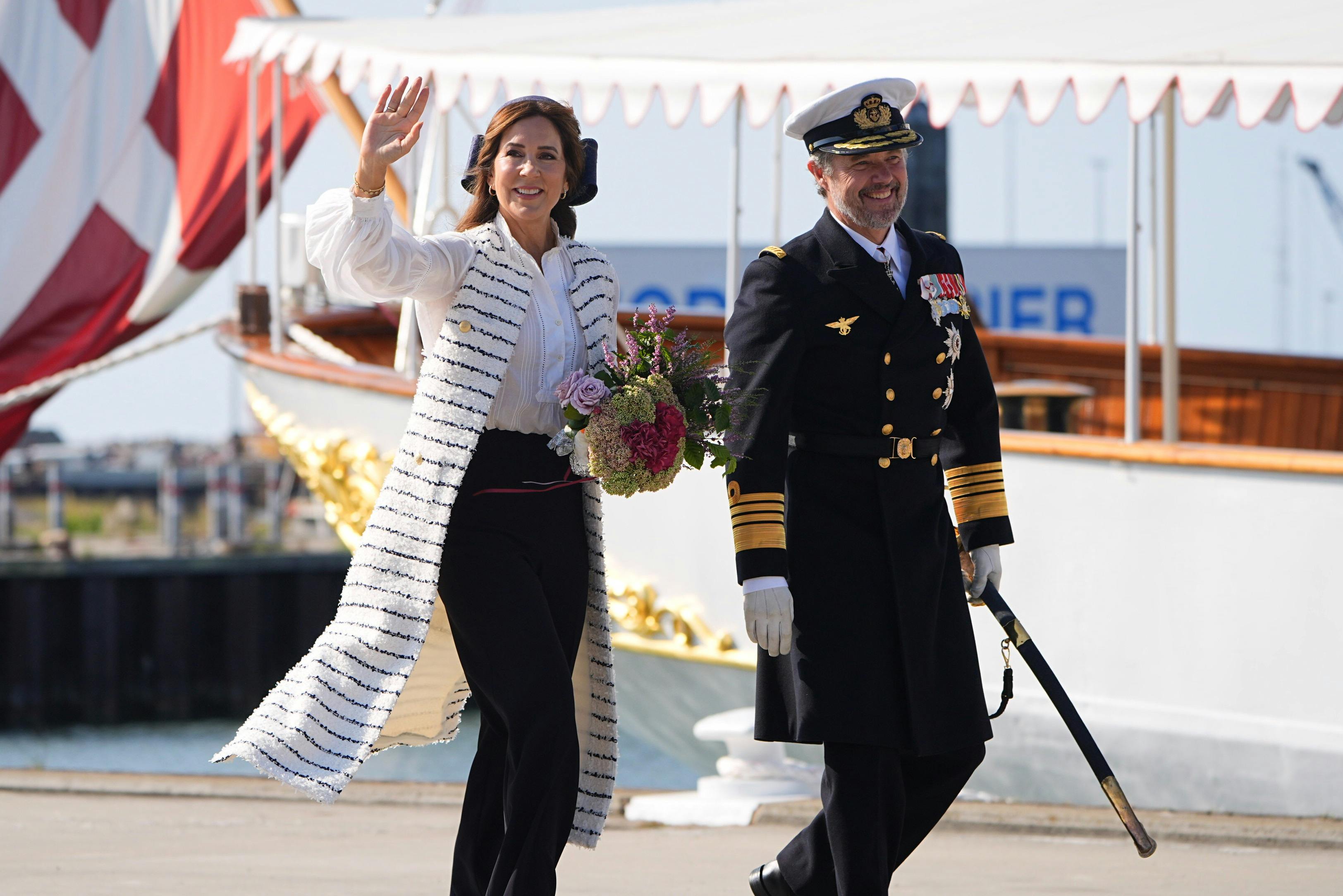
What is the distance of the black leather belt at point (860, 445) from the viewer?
4.11 metres

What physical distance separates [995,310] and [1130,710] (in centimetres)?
2210

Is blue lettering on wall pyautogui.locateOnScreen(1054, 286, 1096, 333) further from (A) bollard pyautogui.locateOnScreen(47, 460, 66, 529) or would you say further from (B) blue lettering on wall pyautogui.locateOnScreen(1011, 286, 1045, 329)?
(A) bollard pyautogui.locateOnScreen(47, 460, 66, 529)

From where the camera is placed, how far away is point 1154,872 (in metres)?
5.36

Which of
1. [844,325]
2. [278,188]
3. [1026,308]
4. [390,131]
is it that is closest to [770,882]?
[844,325]

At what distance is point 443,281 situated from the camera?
4.16m

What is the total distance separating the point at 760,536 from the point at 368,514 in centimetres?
581

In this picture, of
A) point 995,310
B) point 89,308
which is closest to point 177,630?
point 995,310

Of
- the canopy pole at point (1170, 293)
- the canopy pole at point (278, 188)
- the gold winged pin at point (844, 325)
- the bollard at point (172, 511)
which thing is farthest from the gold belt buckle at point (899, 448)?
the bollard at point (172, 511)

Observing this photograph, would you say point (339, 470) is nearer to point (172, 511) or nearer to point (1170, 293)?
point (1170, 293)

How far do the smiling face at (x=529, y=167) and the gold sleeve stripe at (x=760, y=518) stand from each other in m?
0.76

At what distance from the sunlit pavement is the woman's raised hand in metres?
1.86

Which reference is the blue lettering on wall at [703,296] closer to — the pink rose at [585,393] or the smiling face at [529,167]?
the smiling face at [529,167]

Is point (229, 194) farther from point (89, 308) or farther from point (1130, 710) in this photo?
point (1130, 710)

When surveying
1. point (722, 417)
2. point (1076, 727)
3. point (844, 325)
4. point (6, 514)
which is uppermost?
point (844, 325)
